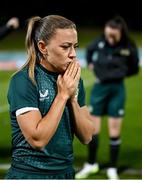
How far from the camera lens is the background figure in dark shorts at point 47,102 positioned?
405cm

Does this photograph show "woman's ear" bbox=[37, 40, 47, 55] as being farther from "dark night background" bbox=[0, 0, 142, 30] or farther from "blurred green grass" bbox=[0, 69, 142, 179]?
"dark night background" bbox=[0, 0, 142, 30]

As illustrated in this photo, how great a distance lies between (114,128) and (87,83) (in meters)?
9.13

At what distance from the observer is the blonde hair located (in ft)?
13.7

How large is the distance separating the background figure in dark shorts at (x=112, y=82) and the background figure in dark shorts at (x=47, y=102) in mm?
4565

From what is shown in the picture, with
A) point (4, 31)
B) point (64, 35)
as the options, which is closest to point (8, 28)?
point (4, 31)

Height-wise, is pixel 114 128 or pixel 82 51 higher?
pixel 114 128

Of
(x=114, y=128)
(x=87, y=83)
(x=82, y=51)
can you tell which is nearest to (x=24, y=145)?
(x=114, y=128)

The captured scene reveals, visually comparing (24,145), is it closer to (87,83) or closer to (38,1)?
(87,83)

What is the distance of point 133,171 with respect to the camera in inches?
355

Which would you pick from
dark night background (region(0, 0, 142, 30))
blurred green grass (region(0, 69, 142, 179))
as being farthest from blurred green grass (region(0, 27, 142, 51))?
blurred green grass (region(0, 69, 142, 179))

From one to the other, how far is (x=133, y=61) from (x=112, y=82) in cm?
43

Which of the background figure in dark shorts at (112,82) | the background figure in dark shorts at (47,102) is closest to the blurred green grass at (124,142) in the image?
the background figure in dark shorts at (112,82)

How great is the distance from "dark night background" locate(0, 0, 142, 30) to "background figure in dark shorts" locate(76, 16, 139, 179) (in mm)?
32134

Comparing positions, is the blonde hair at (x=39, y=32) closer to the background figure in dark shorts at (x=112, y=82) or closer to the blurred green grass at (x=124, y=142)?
the background figure in dark shorts at (x=112, y=82)
